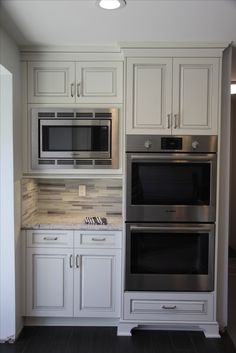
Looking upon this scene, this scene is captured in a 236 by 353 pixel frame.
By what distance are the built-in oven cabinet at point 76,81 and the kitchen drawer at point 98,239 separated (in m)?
1.15

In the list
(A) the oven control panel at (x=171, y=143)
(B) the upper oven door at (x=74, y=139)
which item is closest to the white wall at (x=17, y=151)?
(B) the upper oven door at (x=74, y=139)

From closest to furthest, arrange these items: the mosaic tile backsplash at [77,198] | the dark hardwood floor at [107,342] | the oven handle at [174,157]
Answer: the dark hardwood floor at [107,342], the oven handle at [174,157], the mosaic tile backsplash at [77,198]

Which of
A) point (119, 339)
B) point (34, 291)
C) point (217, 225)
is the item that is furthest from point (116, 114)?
point (119, 339)

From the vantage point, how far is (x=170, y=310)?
278 cm

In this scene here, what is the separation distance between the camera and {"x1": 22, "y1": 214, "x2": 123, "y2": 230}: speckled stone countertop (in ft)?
9.33

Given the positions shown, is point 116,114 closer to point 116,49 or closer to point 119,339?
point 116,49

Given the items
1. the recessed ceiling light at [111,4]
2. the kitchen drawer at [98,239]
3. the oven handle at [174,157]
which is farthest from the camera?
the kitchen drawer at [98,239]

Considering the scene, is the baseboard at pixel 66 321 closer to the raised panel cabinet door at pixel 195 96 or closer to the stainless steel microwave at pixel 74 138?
the stainless steel microwave at pixel 74 138

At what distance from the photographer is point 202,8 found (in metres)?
2.06

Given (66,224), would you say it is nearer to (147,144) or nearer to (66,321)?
(66,321)

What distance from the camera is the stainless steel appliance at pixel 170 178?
107 inches

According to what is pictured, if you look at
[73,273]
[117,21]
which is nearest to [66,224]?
[73,273]

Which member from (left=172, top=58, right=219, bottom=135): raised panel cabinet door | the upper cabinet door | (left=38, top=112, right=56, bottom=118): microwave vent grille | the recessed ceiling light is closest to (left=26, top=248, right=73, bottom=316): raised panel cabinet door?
(left=38, top=112, right=56, bottom=118): microwave vent grille

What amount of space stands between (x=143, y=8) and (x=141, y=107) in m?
0.82
